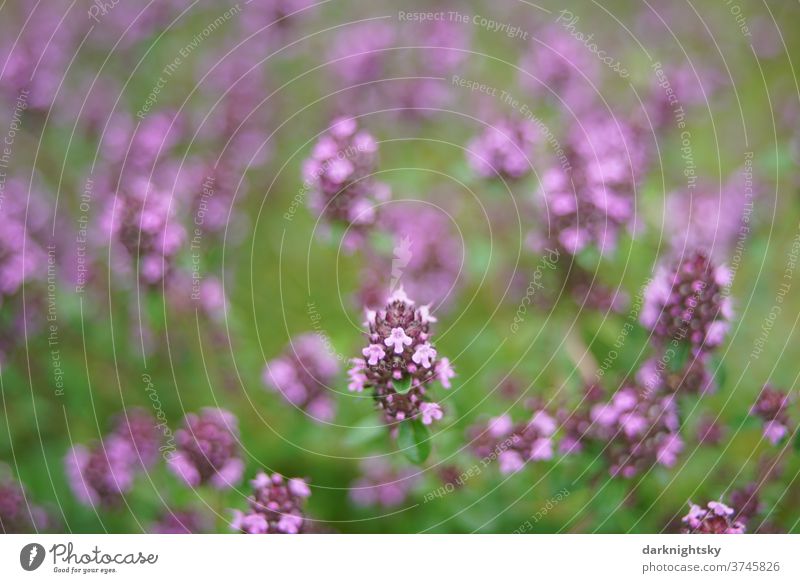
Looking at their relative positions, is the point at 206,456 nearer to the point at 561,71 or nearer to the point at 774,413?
the point at 774,413

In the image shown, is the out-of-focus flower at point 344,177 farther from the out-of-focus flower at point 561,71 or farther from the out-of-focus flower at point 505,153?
the out-of-focus flower at point 561,71

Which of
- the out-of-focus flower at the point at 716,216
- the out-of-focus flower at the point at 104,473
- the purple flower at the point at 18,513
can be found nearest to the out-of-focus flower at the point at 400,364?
the out-of-focus flower at the point at 104,473

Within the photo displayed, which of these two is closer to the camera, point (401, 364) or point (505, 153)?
point (401, 364)

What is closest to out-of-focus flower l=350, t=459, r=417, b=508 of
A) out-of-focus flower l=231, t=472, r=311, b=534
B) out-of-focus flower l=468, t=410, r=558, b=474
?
out-of-focus flower l=468, t=410, r=558, b=474

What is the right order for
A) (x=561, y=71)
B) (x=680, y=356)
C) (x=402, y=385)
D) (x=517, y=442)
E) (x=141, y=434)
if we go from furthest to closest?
(x=561, y=71), (x=141, y=434), (x=517, y=442), (x=680, y=356), (x=402, y=385)

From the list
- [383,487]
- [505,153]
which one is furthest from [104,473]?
[505,153]

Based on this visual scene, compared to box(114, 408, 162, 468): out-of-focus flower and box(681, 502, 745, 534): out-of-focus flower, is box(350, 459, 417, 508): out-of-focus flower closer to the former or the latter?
box(114, 408, 162, 468): out-of-focus flower
